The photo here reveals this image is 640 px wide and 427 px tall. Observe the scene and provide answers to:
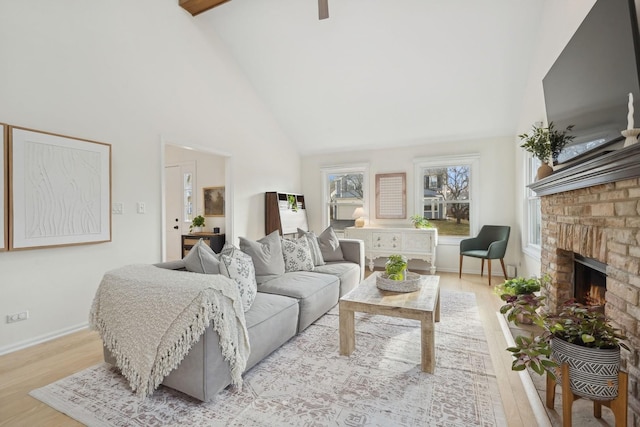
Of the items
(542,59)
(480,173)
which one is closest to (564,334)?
(542,59)

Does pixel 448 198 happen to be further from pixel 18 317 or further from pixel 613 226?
pixel 18 317

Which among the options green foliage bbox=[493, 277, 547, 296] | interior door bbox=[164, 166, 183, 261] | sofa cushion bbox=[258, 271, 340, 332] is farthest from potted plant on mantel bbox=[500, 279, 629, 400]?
interior door bbox=[164, 166, 183, 261]

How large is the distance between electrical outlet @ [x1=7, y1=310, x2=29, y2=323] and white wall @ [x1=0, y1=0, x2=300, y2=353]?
0.04 meters

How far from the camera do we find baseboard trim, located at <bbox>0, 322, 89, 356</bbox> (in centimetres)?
246

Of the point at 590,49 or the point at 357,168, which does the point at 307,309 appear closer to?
the point at 590,49

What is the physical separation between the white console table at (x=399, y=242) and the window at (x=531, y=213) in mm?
1284

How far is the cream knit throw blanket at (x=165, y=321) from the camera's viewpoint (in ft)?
5.46

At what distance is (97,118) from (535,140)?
4.15 m

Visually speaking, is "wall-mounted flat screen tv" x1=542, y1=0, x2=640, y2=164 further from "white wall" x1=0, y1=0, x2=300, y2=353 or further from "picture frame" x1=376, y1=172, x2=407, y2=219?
"white wall" x1=0, y1=0, x2=300, y2=353

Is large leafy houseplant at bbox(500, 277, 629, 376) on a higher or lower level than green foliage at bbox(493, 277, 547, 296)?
higher

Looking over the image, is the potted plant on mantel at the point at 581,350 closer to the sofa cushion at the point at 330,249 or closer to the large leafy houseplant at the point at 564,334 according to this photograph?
the large leafy houseplant at the point at 564,334

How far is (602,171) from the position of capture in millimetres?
1474

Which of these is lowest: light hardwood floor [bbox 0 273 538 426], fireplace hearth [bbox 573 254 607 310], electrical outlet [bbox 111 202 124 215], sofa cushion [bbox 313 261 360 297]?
light hardwood floor [bbox 0 273 538 426]

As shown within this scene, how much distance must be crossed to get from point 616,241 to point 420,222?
3.80m
